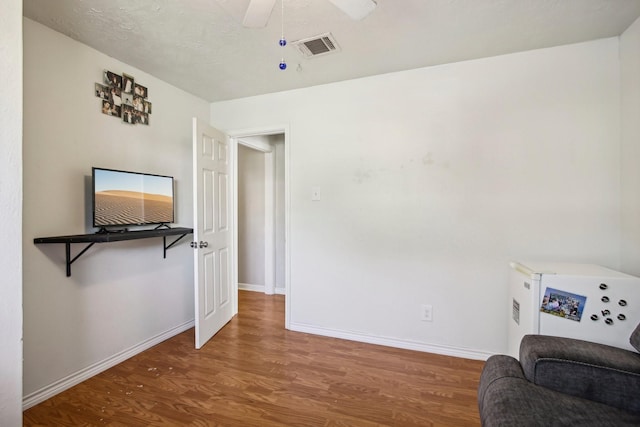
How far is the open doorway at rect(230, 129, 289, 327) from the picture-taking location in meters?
3.98

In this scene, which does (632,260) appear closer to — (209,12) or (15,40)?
(209,12)

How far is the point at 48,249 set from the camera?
6.02ft

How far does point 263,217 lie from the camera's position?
4.21 meters

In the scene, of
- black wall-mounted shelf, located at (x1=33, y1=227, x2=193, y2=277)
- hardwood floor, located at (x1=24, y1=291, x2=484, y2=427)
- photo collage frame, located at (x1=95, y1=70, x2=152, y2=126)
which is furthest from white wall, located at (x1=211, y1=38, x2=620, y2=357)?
black wall-mounted shelf, located at (x1=33, y1=227, x2=193, y2=277)

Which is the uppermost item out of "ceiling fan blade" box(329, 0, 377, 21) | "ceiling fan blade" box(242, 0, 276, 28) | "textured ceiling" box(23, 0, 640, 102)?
"textured ceiling" box(23, 0, 640, 102)

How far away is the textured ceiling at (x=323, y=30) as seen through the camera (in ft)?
5.44

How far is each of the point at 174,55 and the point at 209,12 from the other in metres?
0.63

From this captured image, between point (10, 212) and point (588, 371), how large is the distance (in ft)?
8.00

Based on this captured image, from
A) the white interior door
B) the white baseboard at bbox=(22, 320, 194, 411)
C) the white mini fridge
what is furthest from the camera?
the white interior door

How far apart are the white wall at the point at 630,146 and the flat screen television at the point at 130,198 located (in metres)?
3.36

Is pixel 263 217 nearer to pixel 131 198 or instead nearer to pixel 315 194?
pixel 315 194

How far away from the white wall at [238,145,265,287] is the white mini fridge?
324cm

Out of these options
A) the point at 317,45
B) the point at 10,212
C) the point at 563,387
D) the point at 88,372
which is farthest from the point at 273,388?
the point at 317,45

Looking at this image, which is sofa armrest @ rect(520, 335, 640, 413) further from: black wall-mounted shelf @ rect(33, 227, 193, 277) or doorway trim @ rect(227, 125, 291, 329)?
black wall-mounted shelf @ rect(33, 227, 193, 277)
